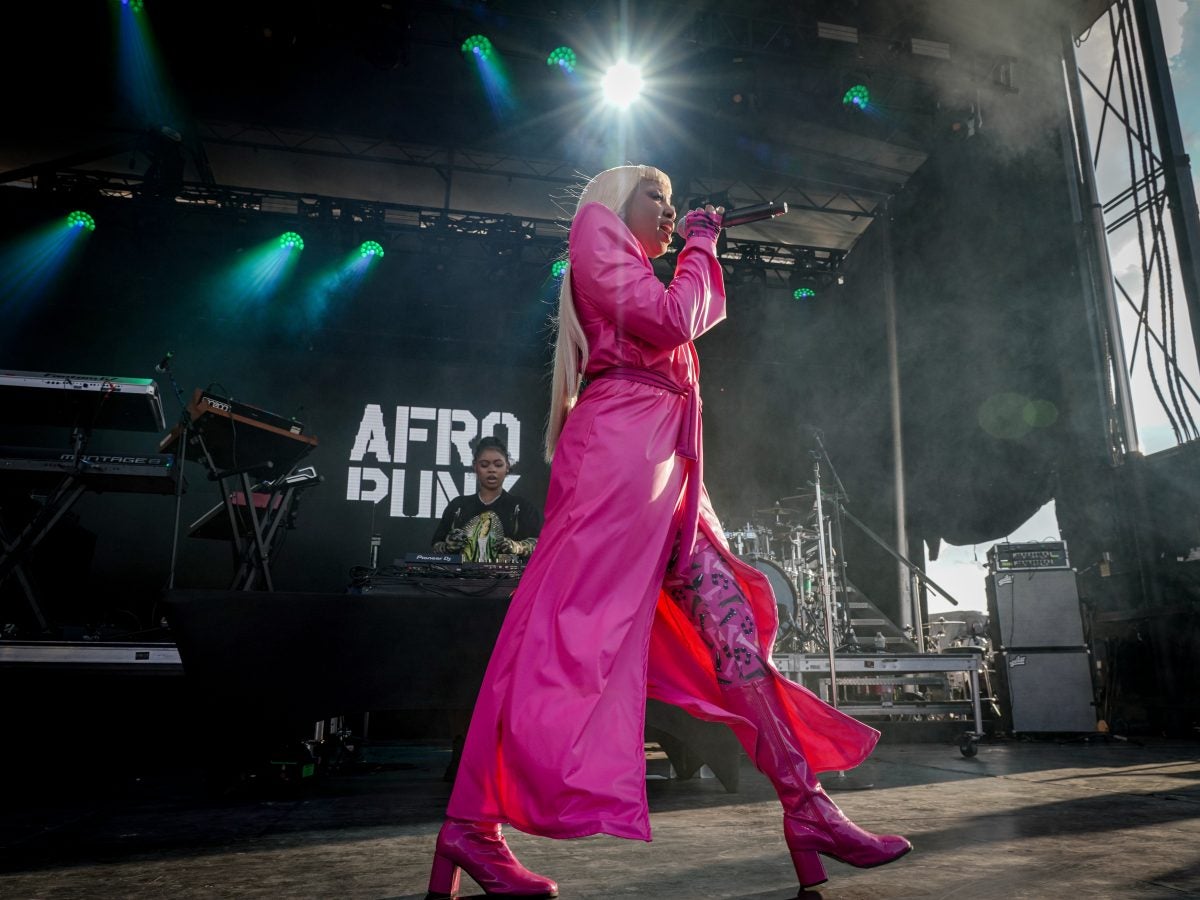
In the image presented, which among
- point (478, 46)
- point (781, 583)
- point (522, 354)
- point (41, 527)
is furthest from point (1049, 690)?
point (478, 46)

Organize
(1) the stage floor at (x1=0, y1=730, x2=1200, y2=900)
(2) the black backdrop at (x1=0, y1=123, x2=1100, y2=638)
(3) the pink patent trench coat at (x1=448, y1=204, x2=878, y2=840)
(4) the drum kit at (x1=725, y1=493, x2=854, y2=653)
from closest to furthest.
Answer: (3) the pink patent trench coat at (x1=448, y1=204, x2=878, y2=840)
(1) the stage floor at (x1=0, y1=730, x2=1200, y2=900)
(4) the drum kit at (x1=725, y1=493, x2=854, y2=653)
(2) the black backdrop at (x1=0, y1=123, x2=1100, y2=638)

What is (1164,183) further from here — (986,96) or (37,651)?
(37,651)

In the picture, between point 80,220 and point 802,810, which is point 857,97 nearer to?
point 802,810

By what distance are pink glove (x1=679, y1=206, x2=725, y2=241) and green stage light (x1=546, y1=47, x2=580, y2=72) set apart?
20.0ft

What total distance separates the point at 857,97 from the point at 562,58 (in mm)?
2765

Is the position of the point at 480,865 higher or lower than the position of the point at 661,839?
higher

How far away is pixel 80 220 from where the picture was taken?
760cm

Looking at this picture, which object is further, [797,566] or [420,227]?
[420,227]

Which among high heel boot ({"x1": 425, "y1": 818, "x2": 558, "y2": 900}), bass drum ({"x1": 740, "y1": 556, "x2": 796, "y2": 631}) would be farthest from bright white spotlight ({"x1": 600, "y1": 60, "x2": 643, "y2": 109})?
high heel boot ({"x1": 425, "y1": 818, "x2": 558, "y2": 900})

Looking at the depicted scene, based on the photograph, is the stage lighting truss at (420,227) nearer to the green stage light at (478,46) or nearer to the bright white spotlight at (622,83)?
the bright white spotlight at (622,83)

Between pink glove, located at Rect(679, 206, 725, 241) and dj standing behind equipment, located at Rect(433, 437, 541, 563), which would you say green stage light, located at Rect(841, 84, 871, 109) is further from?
pink glove, located at Rect(679, 206, 725, 241)

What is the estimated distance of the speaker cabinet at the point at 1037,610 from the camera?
5.23 m

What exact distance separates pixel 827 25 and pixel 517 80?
3.35 meters

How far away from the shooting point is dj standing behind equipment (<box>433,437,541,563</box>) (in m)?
4.05
